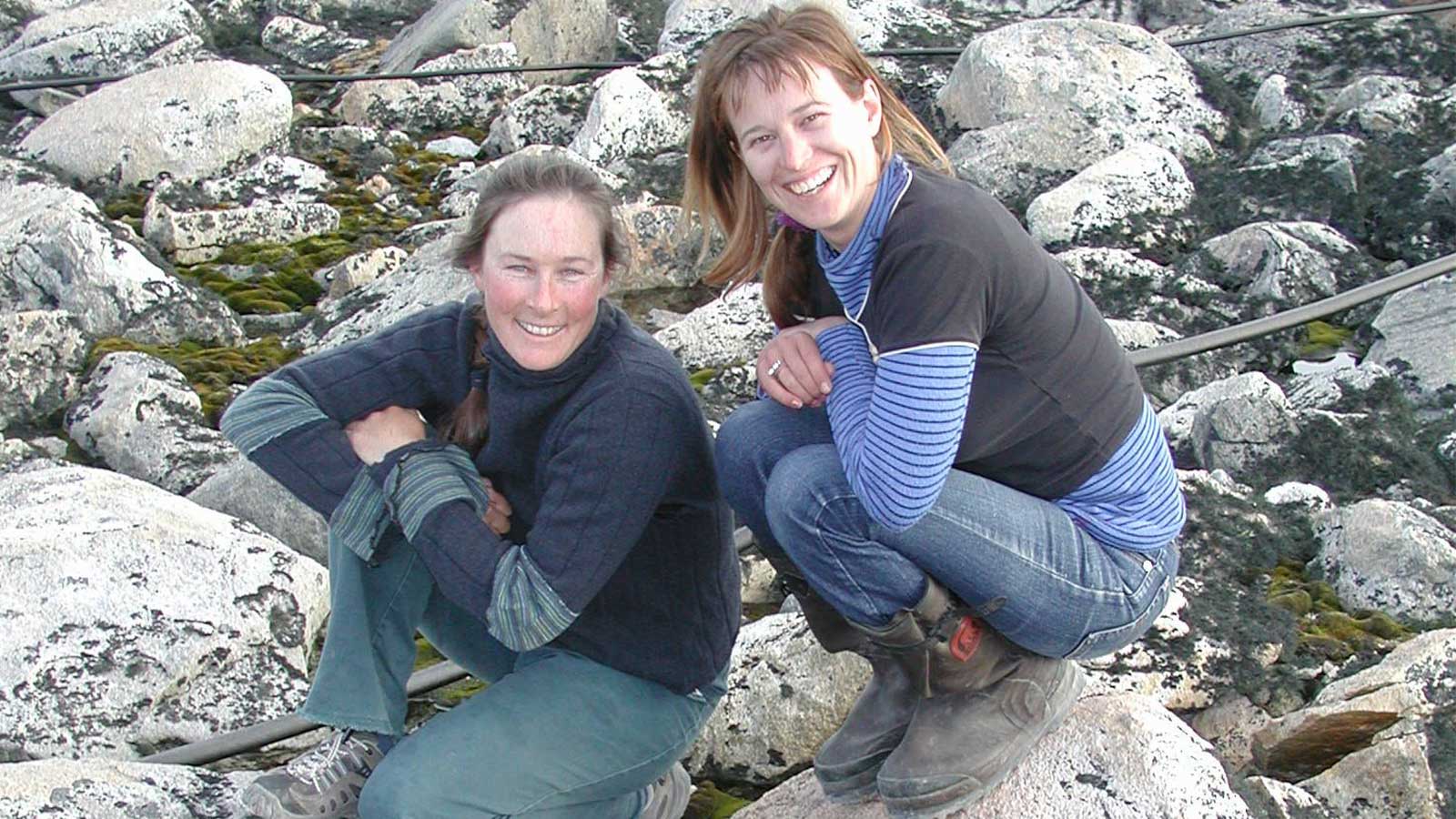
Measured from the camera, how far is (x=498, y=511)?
3172 millimetres

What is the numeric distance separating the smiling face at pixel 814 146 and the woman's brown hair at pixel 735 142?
0.02m

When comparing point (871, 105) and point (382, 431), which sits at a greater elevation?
point (871, 105)

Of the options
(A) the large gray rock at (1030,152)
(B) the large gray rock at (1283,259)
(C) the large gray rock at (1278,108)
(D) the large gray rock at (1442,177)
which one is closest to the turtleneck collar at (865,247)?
(B) the large gray rock at (1283,259)

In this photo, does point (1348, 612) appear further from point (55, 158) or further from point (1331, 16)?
point (55, 158)

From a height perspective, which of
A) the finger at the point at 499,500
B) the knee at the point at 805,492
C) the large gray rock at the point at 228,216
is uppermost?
the knee at the point at 805,492

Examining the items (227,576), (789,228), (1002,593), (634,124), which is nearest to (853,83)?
(789,228)

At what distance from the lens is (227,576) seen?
13.8 ft

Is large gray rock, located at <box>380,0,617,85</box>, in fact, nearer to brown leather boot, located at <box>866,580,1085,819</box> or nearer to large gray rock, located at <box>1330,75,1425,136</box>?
large gray rock, located at <box>1330,75,1425,136</box>

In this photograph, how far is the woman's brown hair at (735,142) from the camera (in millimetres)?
2803

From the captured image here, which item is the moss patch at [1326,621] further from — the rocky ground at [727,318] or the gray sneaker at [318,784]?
the gray sneaker at [318,784]

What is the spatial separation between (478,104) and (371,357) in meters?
7.02

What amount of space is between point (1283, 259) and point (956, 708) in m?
4.27

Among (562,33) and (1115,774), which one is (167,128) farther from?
(1115,774)

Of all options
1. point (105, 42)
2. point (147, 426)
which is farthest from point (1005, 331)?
point (105, 42)
